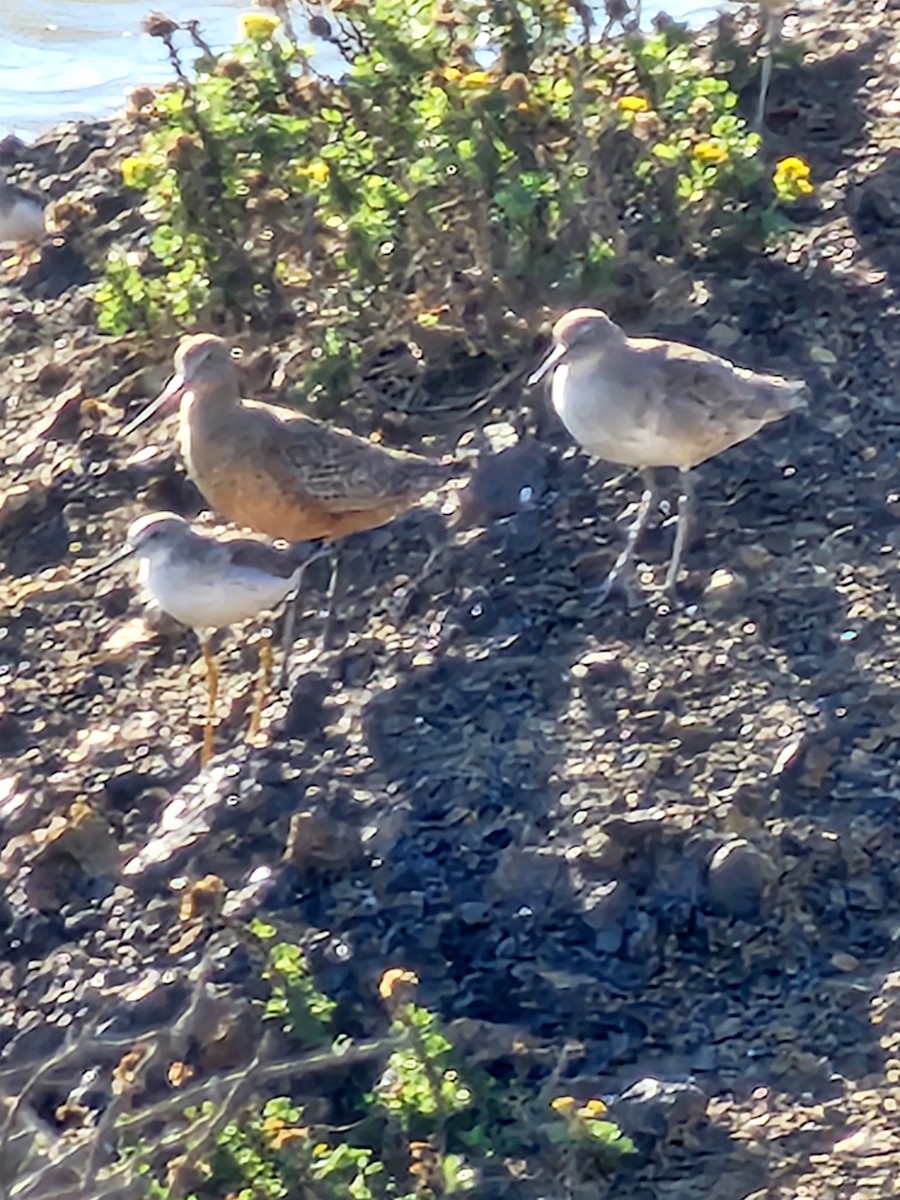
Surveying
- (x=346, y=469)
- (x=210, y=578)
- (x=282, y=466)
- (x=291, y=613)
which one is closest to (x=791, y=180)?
(x=346, y=469)

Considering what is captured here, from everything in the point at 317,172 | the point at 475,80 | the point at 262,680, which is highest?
the point at 475,80

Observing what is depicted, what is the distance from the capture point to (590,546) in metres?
6.96

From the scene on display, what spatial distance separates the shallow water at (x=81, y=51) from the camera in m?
12.5

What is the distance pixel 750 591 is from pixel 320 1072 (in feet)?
6.44

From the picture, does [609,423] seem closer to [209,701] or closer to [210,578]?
[210,578]

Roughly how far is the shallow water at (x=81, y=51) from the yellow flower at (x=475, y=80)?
15.9ft

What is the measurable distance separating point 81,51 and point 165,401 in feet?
21.2

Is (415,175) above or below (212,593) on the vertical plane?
above

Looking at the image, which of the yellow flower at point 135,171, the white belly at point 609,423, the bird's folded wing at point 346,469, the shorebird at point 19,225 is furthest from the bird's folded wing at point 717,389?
the shorebird at point 19,225

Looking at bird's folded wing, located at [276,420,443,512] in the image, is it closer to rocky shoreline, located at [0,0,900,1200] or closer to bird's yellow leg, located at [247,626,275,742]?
rocky shoreline, located at [0,0,900,1200]

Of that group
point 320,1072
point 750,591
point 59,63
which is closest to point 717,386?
point 750,591

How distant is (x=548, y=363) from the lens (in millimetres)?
7031

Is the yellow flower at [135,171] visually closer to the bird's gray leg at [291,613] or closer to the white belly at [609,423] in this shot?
the bird's gray leg at [291,613]

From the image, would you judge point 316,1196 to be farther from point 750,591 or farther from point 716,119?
point 716,119
